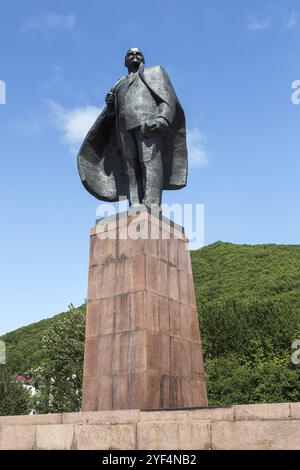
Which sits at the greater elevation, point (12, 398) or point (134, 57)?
point (134, 57)

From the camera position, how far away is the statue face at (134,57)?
9.14 metres

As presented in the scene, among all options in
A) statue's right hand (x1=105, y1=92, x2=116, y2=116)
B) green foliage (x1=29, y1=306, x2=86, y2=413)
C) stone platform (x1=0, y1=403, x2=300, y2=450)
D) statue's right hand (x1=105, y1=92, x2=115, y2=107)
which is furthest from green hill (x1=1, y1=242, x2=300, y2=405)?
stone platform (x1=0, y1=403, x2=300, y2=450)

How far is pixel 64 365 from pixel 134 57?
19.3m

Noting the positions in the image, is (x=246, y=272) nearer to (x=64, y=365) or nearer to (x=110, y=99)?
(x=64, y=365)

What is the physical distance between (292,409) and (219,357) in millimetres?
21959

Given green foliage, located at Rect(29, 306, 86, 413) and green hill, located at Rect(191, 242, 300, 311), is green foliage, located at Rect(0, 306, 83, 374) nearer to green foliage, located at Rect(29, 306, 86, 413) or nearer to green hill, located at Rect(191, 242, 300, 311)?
green foliage, located at Rect(29, 306, 86, 413)

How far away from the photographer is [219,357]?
26.4m

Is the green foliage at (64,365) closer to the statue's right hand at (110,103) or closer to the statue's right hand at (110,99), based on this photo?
the statue's right hand at (110,103)

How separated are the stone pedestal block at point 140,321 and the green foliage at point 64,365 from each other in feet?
57.8

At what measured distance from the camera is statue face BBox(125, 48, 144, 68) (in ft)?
30.0

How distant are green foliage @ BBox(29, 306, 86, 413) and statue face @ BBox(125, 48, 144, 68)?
Answer: 1797 cm

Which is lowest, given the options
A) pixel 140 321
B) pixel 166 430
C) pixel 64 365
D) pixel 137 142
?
pixel 166 430

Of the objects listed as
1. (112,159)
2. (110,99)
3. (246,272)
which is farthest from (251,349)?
(246,272)

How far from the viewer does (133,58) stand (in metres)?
9.14
